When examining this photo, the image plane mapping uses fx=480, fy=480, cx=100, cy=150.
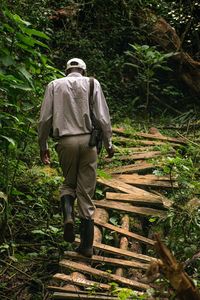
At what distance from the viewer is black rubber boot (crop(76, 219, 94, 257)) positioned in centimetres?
466

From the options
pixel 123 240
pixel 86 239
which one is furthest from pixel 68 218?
pixel 123 240

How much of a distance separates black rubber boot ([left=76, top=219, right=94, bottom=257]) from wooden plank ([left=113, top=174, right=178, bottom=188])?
81.5 inches

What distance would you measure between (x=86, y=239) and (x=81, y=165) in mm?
730

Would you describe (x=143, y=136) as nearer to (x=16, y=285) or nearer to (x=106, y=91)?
(x=106, y=91)

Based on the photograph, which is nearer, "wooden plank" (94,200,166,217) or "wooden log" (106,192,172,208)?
"wooden plank" (94,200,166,217)

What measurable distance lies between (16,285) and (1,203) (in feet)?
2.72

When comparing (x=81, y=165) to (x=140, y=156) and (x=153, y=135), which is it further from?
(x=153, y=135)

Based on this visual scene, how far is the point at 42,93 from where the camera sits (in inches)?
249

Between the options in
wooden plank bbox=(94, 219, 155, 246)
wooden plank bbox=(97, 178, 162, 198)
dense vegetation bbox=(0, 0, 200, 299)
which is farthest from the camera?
wooden plank bbox=(97, 178, 162, 198)

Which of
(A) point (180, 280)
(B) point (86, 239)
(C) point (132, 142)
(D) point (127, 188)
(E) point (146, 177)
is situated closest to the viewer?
(A) point (180, 280)

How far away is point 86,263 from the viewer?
182 inches

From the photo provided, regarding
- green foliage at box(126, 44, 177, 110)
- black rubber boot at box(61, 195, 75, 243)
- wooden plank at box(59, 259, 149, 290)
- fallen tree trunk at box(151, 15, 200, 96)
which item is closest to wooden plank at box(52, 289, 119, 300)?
wooden plank at box(59, 259, 149, 290)

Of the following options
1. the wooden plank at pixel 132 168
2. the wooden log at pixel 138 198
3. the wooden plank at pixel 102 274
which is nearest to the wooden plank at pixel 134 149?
the wooden plank at pixel 132 168

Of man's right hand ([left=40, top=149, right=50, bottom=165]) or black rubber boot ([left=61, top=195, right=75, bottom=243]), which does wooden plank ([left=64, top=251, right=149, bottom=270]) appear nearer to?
black rubber boot ([left=61, top=195, right=75, bottom=243])
